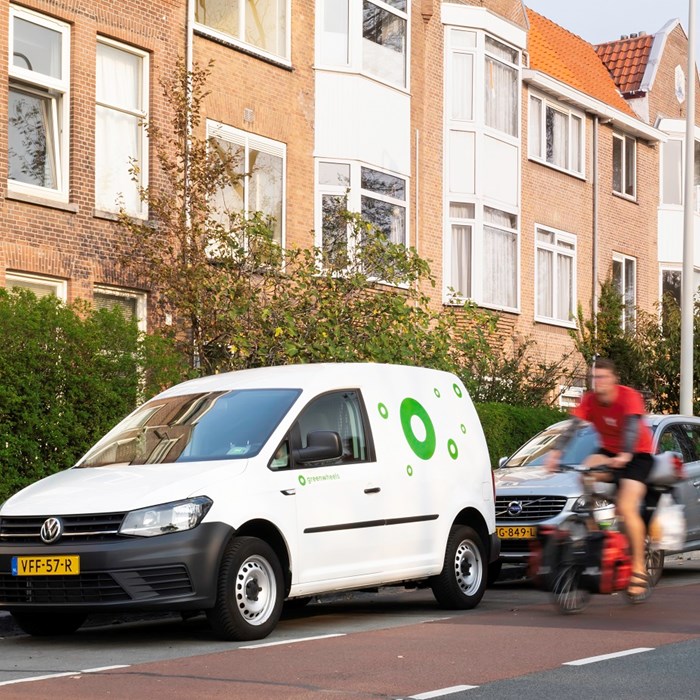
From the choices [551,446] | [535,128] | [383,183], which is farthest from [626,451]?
[535,128]

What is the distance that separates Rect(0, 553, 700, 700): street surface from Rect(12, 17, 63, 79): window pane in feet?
27.9

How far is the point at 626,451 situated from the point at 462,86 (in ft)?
56.2

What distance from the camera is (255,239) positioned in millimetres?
18922

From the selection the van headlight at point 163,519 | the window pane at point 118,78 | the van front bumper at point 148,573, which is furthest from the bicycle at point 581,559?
the window pane at point 118,78

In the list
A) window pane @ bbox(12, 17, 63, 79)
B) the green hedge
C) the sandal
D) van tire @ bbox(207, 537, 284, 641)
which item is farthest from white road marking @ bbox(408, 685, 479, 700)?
Result: the green hedge

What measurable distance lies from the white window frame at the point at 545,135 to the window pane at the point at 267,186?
339 inches

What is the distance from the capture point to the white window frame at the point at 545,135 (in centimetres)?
3019

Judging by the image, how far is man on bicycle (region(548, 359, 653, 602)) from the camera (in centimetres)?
1133

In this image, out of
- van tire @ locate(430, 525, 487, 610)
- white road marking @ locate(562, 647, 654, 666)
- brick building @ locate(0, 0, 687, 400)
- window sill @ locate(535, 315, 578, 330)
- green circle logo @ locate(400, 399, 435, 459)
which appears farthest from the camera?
window sill @ locate(535, 315, 578, 330)

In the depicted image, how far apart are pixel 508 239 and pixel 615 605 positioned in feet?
55.8

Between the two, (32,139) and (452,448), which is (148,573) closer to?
(452,448)

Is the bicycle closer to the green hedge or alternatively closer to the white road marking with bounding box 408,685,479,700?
the white road marking with bounding box 408,685,479,700

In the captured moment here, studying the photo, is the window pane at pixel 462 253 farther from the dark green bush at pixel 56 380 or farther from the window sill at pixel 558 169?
the dark green bush at pixel 56 380

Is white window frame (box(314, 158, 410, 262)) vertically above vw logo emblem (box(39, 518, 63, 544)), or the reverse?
white window frame (box(314, 158, 410, 262))
